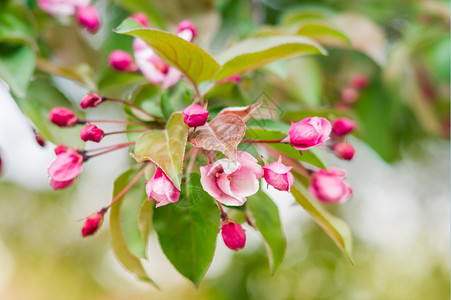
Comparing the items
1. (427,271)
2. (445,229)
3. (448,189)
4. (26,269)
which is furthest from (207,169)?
(26,269)

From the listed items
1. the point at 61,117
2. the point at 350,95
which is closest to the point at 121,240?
the point at 61,117

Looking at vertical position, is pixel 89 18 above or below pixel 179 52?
below

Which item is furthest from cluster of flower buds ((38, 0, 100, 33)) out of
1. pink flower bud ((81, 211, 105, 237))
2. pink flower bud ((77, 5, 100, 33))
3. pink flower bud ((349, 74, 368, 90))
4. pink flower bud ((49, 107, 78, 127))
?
pink flower bud ((349, 74, 368, 90))

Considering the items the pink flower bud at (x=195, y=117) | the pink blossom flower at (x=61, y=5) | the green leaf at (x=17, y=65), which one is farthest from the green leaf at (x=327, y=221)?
the pink blossom flower at (x=61, y=5)

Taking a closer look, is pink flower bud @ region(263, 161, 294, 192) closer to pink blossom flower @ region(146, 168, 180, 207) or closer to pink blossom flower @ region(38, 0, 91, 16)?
pink blossom flower @ region(146, 168, 180, 207)

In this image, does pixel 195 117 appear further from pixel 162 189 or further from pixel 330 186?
pixel 330 186

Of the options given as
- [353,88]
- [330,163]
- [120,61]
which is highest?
[120,61]

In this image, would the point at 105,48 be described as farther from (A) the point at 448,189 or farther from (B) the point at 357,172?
(A) the point at 448,189

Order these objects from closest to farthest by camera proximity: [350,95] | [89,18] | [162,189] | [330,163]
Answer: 1. [162,189]
2. [89,18]
3. [350,95]
4. [330,163]
